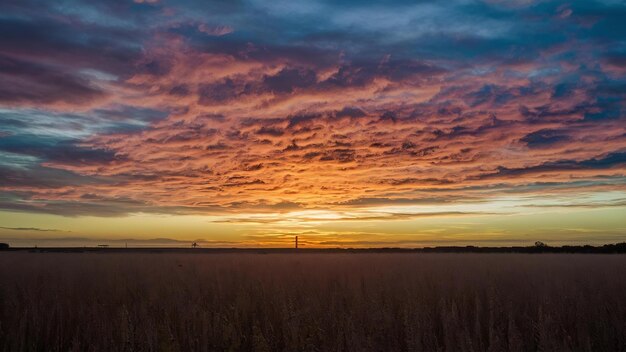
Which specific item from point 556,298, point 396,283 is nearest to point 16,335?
point 396,283

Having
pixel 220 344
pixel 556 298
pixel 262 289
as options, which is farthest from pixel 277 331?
pixel 556 298

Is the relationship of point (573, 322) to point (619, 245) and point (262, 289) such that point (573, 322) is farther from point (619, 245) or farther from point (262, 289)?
point (619, 245)

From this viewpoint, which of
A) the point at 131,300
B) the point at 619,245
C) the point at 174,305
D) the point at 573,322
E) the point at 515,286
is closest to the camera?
the point at 573,322

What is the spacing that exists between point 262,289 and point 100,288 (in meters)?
4.22

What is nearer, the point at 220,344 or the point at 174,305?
the point at 220,344

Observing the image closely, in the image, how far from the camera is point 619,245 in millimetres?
49938

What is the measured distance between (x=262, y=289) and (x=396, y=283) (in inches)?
133

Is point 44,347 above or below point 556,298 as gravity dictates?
below

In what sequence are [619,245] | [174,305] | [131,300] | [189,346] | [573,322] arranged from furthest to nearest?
[619,245] < [131,300] < [174,305] < [573,322] < [189,346]

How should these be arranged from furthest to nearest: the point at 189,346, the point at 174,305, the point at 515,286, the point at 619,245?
the point at 619,245, the point at 515,286, the point at 174,305, the point at 189,346

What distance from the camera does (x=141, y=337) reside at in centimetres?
670

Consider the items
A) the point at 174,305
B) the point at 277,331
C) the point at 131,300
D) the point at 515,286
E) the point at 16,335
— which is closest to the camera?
the point at 16,335

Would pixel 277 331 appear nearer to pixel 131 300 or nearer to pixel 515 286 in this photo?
pixel 131 300

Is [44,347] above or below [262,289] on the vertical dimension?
below
